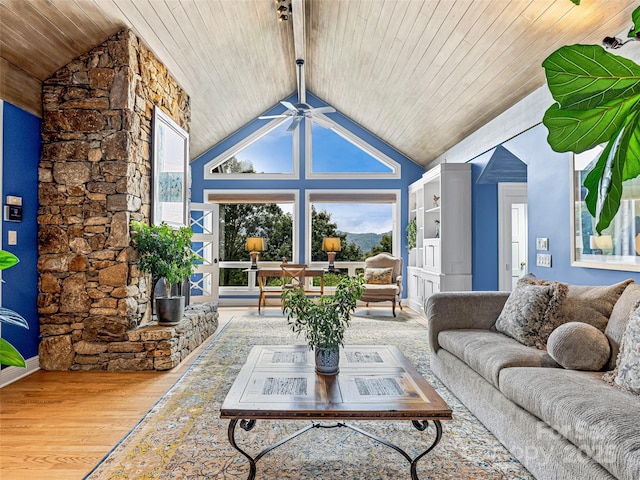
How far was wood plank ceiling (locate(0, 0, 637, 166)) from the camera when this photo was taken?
129 inches

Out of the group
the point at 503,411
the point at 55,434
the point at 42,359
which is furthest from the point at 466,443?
the point at 42,359

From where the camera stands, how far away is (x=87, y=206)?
393cm

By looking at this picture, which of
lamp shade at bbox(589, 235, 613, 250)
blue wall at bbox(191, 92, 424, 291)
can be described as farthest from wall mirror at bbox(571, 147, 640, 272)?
blue wall at bbox(191, 92, 424, 291)

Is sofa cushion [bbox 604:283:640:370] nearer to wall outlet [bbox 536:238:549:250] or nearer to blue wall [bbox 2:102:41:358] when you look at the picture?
wall outlet [bbox 536:238:549:250]

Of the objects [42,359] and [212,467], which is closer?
[212,467]

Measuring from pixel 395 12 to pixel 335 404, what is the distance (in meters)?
3.78

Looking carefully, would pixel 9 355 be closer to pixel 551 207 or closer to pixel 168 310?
pixel 168 310

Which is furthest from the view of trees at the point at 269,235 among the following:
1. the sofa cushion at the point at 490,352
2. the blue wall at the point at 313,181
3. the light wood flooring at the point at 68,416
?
the sofa cushion at the point at 490,352

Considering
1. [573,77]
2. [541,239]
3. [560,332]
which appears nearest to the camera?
[573,77]

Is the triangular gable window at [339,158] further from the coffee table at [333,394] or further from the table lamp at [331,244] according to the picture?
the coffee table at [333,394]

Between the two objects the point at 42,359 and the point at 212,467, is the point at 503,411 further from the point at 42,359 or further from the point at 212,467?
the point at 42,359

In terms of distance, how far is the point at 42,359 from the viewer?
12.5 ft

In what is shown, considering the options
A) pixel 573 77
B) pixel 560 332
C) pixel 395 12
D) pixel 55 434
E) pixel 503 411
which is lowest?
pixel 55 434

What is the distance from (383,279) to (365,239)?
133 centimetres
